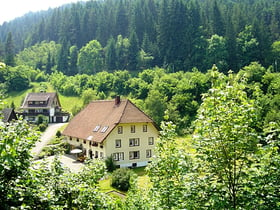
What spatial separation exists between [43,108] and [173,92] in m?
33.0

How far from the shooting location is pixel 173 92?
70.8m

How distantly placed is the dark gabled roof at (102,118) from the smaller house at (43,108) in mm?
31228

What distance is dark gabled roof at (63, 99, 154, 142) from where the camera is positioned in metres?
41.3

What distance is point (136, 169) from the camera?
4053cm

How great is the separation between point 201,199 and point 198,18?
375 ft

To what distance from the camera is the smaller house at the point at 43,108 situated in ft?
261

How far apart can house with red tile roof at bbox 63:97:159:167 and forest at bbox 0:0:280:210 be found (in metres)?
7.72

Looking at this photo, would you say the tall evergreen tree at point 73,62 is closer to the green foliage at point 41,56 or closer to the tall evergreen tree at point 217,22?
the green foliage at point 41,56

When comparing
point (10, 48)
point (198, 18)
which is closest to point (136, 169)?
point (198, 18)

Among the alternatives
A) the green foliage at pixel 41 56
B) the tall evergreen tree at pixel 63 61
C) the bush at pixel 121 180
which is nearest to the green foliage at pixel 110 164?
the bush at pixel 121 180

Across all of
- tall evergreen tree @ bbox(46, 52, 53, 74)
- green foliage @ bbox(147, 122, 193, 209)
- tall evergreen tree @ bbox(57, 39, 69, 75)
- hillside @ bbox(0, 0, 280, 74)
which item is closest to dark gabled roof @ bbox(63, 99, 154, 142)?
green foliage @ bbox(147, 122, 193, 209)

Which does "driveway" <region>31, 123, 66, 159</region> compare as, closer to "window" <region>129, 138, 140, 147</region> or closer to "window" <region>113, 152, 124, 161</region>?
"window" <region>113, 152, 124, 161</region>

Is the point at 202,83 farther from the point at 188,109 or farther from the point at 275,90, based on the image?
the point at 275,90

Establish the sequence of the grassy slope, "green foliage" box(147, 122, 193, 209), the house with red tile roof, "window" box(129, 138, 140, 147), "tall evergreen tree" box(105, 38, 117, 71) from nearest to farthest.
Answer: "green foliage" box(147, 122, 193, 209)
the house with red tile roof
"window" box(129, 138, 140, 147)
the grassy slope
"tall evergreen tree" box(105, 38, 117, 71)
